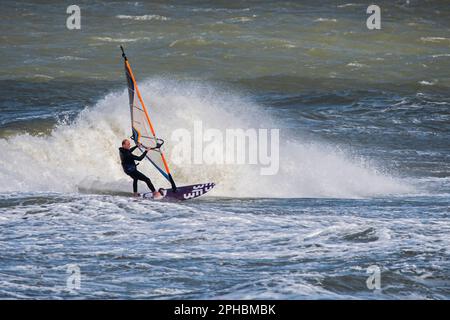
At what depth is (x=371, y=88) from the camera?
28.9m

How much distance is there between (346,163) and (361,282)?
9753 millimetres

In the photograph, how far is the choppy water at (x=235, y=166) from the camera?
10.3 m

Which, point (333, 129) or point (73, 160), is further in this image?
point (333, 129)

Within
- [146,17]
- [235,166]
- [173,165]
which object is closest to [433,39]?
[146,17]

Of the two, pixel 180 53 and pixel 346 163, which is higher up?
pixel 180 53

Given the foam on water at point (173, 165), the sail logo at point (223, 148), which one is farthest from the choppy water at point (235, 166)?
the sail logo at point (223, 148)

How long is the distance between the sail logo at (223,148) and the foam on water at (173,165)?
0.19 metres

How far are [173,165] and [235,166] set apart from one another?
50.3 inches

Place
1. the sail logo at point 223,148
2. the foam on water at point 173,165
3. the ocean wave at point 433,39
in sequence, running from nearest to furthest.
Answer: the foam on water at point 173,165
the sail logo at point 223,148
the ocean wave at point 433,39

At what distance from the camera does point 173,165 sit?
59.7 ft

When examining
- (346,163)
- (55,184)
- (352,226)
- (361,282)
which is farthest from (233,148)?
(361,282)

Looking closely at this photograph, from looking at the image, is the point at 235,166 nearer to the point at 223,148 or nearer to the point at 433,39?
the point at 223,148

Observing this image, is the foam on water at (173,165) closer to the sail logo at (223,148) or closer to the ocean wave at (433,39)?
the sail logo at (223,148)
